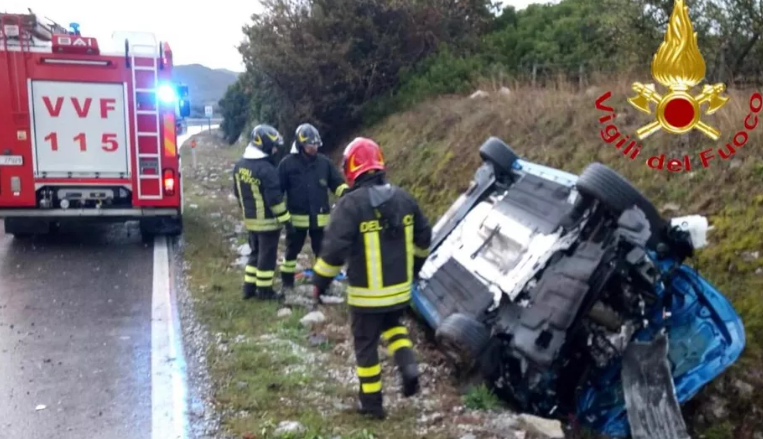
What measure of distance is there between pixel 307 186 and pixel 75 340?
2.48m

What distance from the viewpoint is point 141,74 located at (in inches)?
360

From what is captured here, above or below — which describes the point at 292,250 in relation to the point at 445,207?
below

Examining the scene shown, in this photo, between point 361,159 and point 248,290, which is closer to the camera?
point 361,159

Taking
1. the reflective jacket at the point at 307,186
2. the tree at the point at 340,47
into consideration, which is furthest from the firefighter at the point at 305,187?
the tree at the point at 340,47

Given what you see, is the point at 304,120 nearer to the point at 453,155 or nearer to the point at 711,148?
the point at 453,155

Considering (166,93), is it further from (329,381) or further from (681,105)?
(681,105)

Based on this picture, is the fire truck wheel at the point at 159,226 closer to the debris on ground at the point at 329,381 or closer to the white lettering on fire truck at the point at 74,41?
the white lettering on fire truck at the point at 74,41

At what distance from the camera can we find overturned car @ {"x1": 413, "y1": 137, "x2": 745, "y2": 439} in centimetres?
420

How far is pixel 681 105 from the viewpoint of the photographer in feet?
24.0

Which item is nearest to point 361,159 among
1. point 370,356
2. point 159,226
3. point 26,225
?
point 370,356

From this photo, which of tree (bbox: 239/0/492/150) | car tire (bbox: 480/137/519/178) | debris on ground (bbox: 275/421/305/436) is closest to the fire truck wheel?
tree (bbox: 239/0/492/150)

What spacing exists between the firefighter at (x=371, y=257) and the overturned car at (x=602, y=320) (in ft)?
1.27

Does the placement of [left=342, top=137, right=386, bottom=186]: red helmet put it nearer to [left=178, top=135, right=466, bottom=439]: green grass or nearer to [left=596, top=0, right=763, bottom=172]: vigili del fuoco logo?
[left=178, top=135, right=466, bottom=439]: green grass

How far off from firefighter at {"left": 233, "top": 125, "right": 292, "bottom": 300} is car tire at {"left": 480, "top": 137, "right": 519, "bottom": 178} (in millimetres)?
1900
